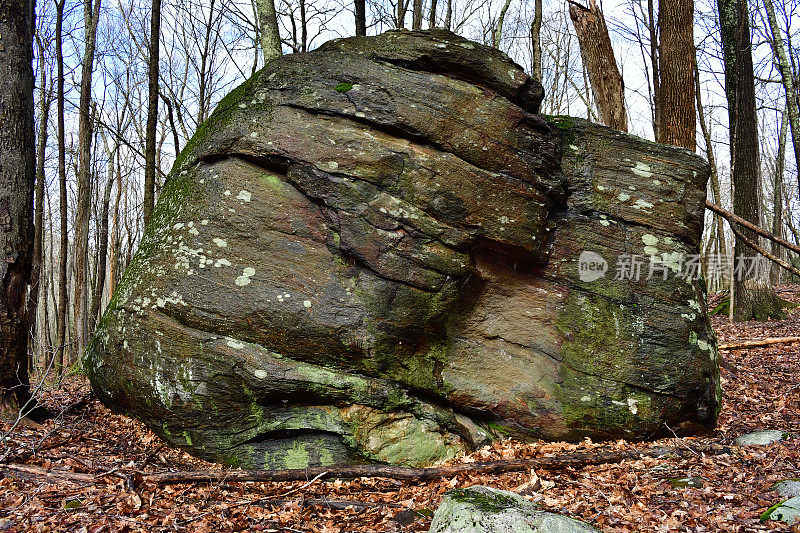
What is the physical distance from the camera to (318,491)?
4.73m

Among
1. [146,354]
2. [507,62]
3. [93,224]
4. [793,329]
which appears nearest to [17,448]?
[146,354]

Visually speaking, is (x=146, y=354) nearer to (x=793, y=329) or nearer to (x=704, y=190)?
(x=704, y=190)

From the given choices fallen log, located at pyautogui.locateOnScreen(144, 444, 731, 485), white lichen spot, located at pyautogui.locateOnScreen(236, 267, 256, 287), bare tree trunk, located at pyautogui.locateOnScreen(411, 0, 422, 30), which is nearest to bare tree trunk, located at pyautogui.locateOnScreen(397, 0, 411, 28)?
bare tree trunk, located at pyautogui.locateOnScreen(411, 0, 422, 30)

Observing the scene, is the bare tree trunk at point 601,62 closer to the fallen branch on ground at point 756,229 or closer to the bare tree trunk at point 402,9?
the fallen branch on ground at point 756,229

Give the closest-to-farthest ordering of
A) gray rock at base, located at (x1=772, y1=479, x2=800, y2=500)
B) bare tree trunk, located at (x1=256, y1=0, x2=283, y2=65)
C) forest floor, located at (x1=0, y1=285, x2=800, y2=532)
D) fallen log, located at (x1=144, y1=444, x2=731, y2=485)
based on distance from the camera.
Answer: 1. forest floor, located at (x1=0, y1=285, x2=800, y2=532)
2. gray rock at base, located at (x1=772, y1=479, x2=800, y2=500)
3. fallen log, located at (x1=144, y1=444, x2=731, y2=485)
4. bare tree trunk, located at (x1=256, y1=0, x2=283, y2=65)

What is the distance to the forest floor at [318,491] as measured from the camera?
3.89 meters

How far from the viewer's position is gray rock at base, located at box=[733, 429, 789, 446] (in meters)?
5.68

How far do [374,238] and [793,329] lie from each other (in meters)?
10.9

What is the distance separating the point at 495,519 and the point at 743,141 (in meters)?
12.6

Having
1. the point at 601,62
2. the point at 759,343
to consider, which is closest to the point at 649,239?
the point at 601,62

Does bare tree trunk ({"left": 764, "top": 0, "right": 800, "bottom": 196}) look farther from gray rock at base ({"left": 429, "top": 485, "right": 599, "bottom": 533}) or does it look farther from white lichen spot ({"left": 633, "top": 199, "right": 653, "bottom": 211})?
gray rock at base ({"left": 429, "top": 485, "right": 599, "bottom": 533})

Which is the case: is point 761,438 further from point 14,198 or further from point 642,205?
point 14,198

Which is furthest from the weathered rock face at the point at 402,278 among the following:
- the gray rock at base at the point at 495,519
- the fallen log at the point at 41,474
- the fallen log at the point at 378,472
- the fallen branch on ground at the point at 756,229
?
the gray rock at base at the point at 495,519

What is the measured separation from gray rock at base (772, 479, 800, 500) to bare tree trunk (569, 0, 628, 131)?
21.7 ft
